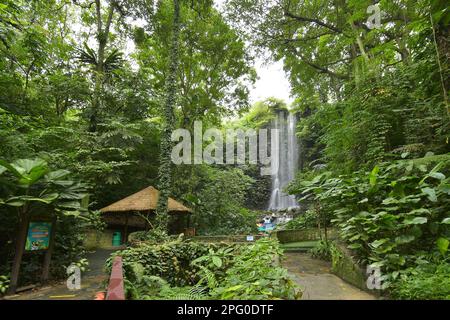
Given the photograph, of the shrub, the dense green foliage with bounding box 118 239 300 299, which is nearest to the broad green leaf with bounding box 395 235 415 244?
the shrub

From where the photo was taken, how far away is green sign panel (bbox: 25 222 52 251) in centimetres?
531

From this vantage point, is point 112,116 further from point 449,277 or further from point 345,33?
point 449,277

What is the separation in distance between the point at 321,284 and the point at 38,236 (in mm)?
5531

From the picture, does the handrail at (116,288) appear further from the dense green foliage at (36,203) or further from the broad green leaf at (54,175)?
the broad green leaf at (54,175)

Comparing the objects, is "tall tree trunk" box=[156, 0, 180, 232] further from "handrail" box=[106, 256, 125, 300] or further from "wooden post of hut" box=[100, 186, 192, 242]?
"handrail" box=[106, 256, 125, 300]

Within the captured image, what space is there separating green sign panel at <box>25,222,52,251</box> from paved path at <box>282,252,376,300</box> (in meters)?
5.09

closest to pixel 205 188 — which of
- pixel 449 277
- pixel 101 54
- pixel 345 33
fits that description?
pixel 101 54

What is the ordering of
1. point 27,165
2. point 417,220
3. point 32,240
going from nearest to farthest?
point 417,220
point 27,165
point 32,240

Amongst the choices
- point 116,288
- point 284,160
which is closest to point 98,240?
point 116,288

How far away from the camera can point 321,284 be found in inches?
165

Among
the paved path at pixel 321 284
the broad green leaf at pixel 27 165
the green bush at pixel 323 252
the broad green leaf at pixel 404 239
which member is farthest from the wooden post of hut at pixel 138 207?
the broad green leaf at pixel 404 239

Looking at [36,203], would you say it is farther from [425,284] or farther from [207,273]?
[425,284]

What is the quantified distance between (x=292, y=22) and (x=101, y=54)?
9808 mm

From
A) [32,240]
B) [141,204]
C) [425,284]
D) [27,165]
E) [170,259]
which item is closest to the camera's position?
[425,284]
